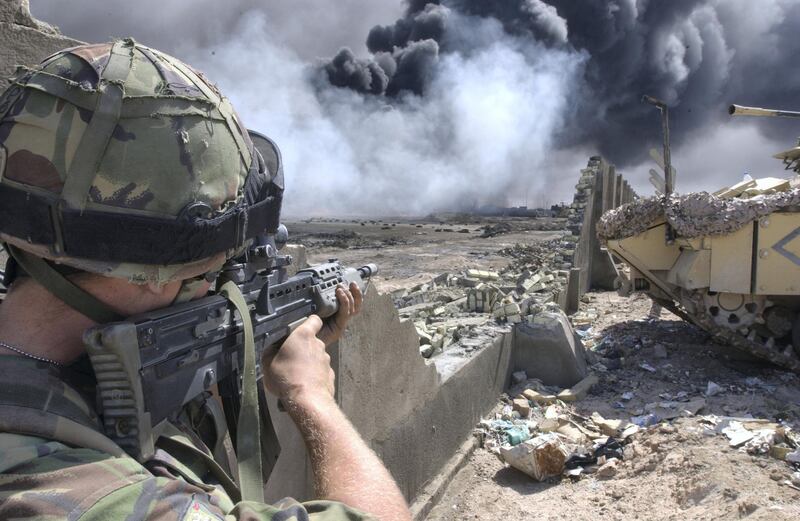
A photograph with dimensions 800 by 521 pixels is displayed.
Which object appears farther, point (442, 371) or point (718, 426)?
point (718, 426)

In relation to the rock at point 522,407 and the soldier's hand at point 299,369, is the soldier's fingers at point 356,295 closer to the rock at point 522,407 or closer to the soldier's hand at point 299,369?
the soldier's hand at point 299,369

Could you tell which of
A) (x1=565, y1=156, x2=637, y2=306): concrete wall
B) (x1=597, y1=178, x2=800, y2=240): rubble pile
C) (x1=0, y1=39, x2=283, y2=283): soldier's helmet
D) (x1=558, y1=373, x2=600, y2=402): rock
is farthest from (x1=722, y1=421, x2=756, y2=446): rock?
(x1=565, y1=156, x2=637, y2=306): concrete wall

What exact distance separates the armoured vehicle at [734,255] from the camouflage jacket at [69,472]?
6.49m

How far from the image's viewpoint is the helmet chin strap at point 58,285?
996mm

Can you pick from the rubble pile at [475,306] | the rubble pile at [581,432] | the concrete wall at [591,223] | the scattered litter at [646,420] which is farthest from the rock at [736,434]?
the concrete wall at [591,223]

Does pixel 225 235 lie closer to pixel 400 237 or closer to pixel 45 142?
pixel 45 142

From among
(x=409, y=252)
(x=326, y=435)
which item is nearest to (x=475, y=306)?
(x=326, y=435)

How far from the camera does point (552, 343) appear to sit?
577cm

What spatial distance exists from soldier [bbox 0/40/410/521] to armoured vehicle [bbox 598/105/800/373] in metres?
6.25

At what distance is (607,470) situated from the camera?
4117mm

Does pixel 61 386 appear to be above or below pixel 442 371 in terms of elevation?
above

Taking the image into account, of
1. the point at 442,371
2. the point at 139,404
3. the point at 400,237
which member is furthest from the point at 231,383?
the point at 400,237

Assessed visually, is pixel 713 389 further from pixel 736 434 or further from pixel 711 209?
pixel 711 209

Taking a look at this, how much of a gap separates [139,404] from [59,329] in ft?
0.60
